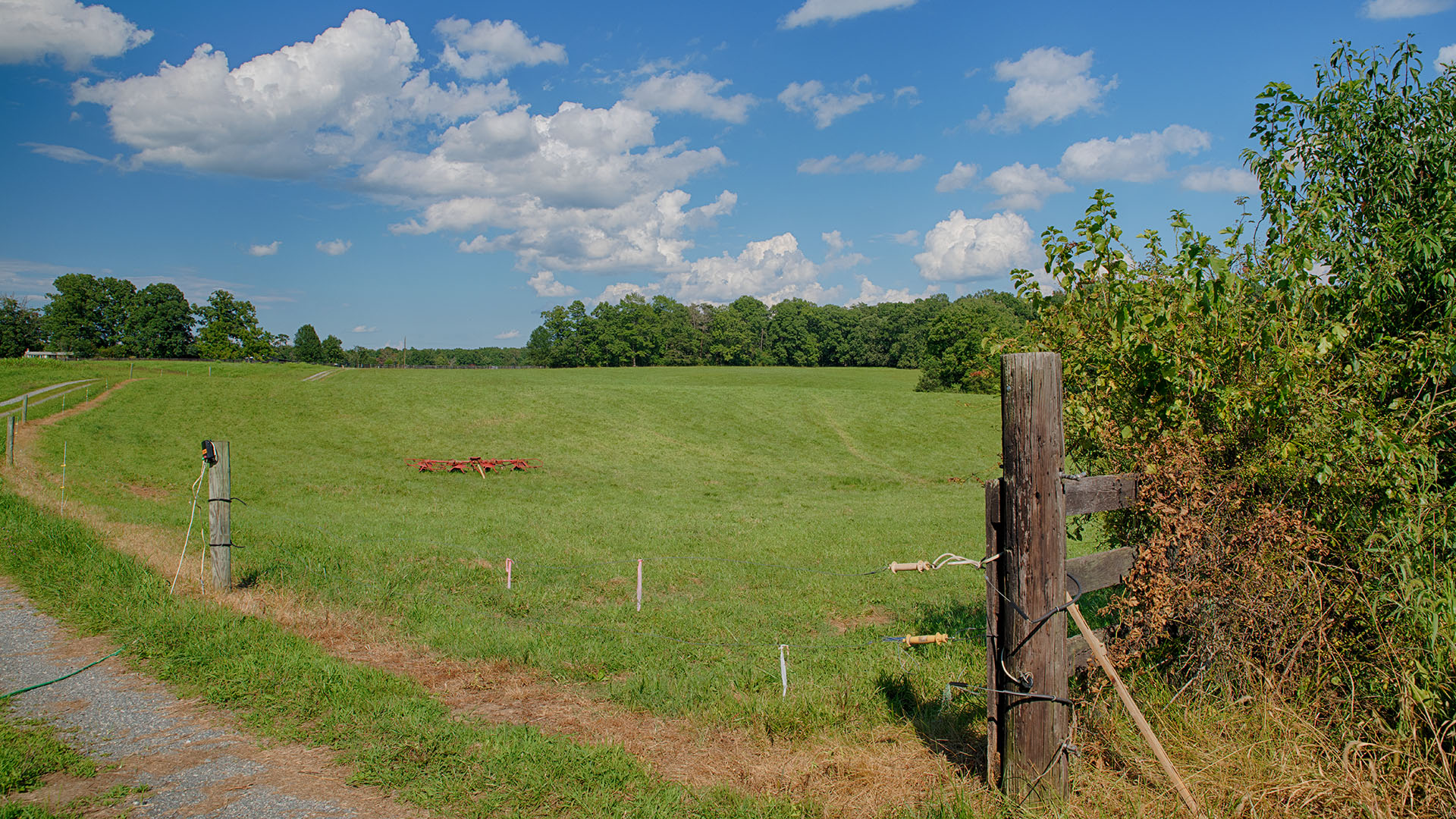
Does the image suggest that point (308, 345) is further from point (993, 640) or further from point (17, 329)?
point (993, 640)

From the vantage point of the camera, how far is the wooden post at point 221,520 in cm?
848

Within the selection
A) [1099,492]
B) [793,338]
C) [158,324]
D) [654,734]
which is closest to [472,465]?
[654,734]

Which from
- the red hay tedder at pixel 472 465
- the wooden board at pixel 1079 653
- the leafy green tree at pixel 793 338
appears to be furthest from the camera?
the leafy green tree at pixel 793 338

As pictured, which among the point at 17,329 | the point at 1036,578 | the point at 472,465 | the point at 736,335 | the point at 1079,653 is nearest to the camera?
the point at 1036,578

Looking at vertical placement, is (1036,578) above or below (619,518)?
above

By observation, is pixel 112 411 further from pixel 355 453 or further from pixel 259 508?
pixel 259 508

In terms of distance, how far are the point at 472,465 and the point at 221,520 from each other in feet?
60.9

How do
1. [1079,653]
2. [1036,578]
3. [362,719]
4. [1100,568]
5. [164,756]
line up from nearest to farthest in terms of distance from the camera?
1. [1036,578]
2. [1079,653]
3. [1100,568]
4. [164,756]
5. [362,719]

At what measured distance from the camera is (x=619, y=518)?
61.5 feet

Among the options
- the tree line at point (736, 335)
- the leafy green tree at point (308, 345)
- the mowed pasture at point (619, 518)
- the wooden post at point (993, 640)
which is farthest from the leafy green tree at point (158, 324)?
the wooden post at point (993, 640)

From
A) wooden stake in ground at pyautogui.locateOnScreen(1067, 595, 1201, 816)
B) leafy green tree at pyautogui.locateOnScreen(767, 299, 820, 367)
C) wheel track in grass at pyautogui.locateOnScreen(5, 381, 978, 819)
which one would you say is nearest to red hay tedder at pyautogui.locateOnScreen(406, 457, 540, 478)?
wheel track in grass at pyautogui.locateOnScreen(5, 381, 978, 819)

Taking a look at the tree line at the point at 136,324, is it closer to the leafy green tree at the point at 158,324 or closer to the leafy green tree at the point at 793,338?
the leafy green tree at the point at 158,324

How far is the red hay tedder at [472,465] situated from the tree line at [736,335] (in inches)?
3134

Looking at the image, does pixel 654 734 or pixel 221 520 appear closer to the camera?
pixel 654 734
